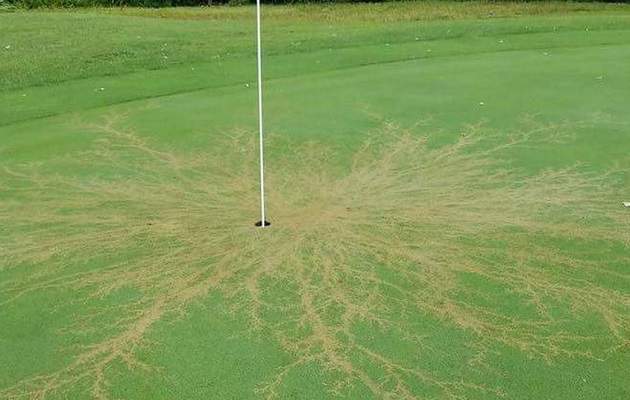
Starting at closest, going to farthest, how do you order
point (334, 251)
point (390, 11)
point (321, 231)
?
point (334, 251) → point (321, 231) → point (390, 11)

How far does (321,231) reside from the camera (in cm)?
618

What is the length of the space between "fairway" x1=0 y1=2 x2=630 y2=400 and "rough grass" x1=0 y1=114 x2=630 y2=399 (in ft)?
0.06

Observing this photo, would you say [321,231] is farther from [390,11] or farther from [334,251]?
[390,11]

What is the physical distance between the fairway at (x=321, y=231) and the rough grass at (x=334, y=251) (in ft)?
0.06

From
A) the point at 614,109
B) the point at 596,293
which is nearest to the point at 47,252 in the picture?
the point at 596,293

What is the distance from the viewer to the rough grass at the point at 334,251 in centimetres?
473

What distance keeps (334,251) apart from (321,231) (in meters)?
0.35

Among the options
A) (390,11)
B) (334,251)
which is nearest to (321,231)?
(334,251)

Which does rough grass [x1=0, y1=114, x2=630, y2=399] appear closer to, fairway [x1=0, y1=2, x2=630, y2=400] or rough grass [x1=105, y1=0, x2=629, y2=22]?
fairway [x1=0, y1=2, x2=630, y2=400]

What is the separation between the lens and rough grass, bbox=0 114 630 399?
15.5 feet

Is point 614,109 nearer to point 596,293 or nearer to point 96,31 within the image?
point 596,293

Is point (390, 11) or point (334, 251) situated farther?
point (390, 11)

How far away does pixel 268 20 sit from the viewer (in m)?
17.1

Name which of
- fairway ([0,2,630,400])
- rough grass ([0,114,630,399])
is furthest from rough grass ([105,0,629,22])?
rough grass ([0,114,630,399])
